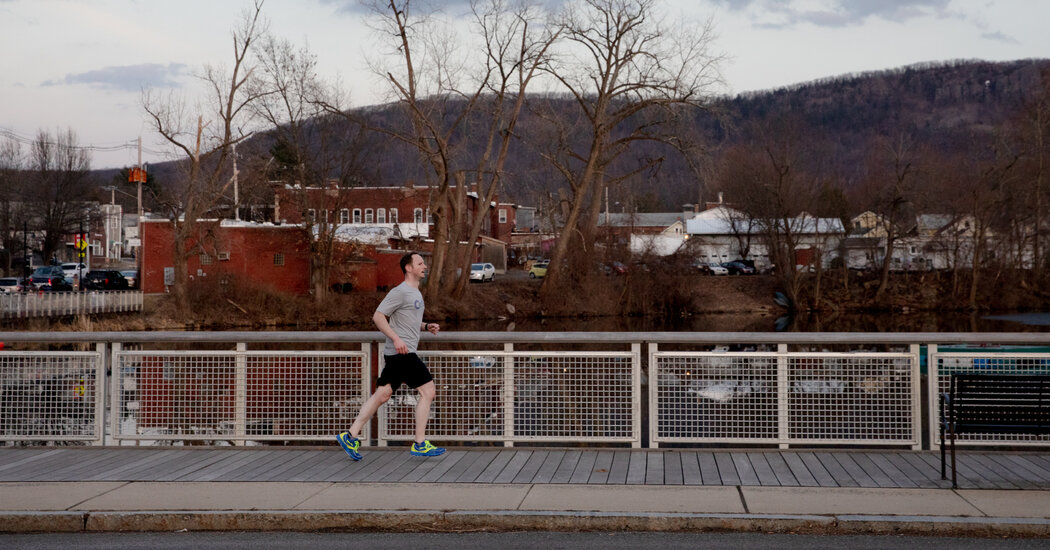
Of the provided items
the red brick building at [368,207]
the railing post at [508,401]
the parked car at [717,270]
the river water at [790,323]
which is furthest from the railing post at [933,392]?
the parked car at [717,270]

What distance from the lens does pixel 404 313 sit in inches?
384

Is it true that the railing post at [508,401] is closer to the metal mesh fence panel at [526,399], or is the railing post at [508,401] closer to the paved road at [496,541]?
the metal mesh fence panel at [526,399]

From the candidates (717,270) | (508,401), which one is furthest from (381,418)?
(717,270)

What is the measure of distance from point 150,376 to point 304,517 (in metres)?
4.43

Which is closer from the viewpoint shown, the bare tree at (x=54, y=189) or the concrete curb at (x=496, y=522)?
the concrete curb at (x=496, y=522)

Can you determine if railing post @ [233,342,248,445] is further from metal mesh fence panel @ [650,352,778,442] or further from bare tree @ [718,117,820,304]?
bare tree @ [718,117,820,304]

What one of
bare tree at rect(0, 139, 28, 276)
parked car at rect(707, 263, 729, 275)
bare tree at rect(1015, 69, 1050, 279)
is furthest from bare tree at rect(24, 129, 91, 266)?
bare tree at rect(1015, 69, 1050, 279)

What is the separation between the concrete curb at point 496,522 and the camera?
718cm

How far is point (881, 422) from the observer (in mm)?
10180

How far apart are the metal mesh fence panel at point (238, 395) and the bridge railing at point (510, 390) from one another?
0.6 inches

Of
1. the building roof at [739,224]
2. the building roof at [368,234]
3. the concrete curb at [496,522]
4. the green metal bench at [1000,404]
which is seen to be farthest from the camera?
the building roof at [739,224]

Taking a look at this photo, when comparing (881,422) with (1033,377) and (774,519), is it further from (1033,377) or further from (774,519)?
(774,519)

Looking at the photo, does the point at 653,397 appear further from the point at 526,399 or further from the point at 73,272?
the point at 73,272

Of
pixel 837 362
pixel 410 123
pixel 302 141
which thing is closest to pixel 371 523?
pixel 837 362
